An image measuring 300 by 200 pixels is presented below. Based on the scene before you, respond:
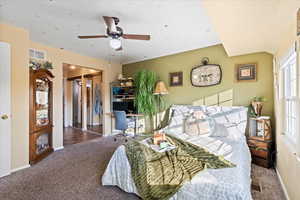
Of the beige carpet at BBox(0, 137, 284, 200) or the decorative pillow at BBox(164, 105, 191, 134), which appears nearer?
the beige carpet at BBox(0, 137, 284, 200)

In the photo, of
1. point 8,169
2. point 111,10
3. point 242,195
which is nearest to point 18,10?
point 111,10

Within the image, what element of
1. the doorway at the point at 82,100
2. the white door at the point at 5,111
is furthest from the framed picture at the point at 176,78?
the white door at the point at 5,111

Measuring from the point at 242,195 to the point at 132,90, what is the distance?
12.8 feet

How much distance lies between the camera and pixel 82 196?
1.86 m

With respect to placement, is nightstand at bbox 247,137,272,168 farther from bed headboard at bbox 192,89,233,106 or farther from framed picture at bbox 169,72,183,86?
framed picture at bbox 169,72,183,86

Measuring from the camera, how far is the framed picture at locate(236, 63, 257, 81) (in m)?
3.04

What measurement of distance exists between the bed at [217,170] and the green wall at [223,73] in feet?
1.54

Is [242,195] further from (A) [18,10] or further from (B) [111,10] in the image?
(A) [18,10]

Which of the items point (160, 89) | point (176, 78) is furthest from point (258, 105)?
point (160, 89)

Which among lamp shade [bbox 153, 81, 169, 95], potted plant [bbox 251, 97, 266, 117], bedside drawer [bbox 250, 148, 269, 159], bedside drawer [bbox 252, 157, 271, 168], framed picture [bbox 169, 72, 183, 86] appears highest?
framed picture [bbox 169, 72, 183, 86]

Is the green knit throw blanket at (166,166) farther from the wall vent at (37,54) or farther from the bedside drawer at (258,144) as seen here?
the wall vent at (37,54)

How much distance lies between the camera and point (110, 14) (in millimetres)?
2189

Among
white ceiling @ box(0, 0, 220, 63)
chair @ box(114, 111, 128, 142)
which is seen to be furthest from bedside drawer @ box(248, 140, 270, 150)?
chair @ box(114, 111, 128, 142)

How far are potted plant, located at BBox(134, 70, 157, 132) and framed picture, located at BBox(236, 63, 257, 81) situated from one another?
201cm
